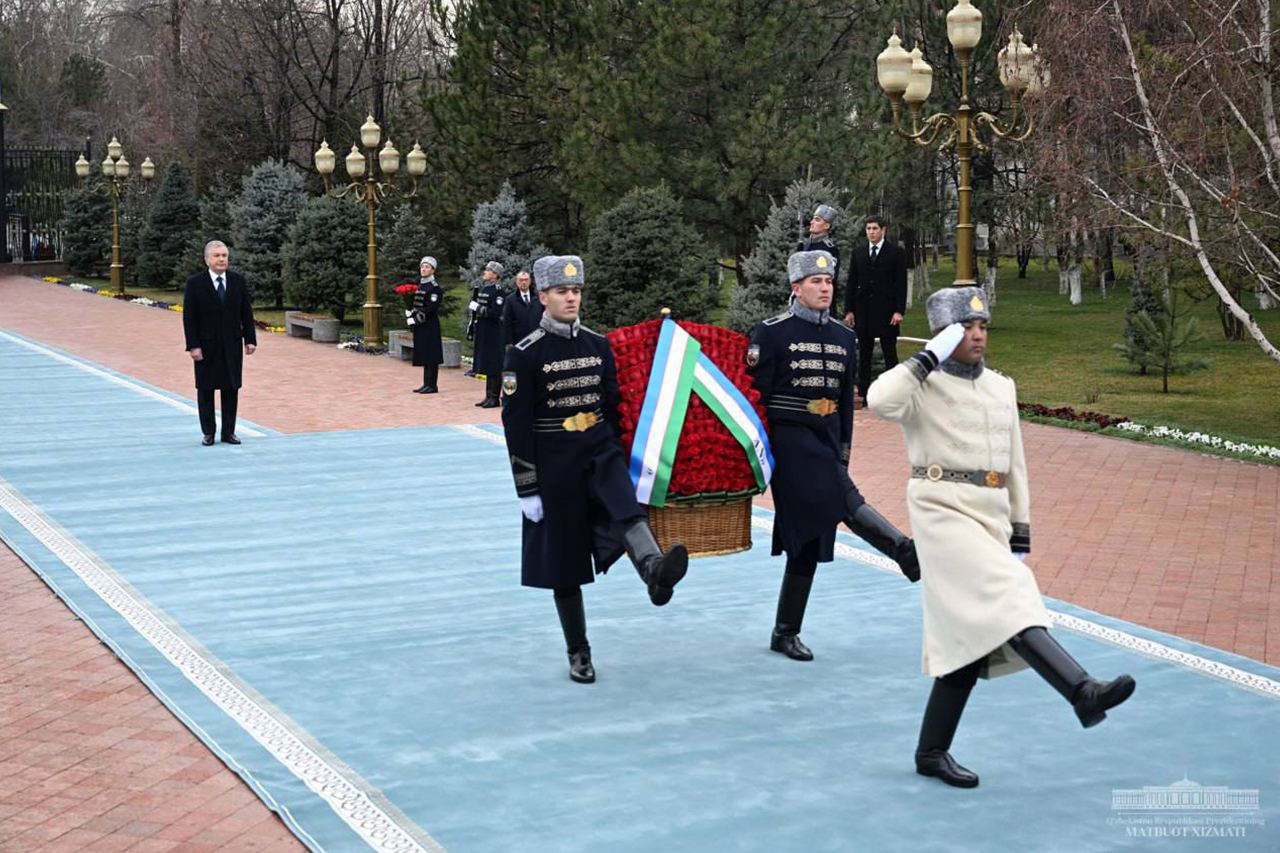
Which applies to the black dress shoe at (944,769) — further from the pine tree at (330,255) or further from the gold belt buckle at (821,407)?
the pine tree at (330,255)

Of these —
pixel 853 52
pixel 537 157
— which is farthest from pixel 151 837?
pixel 537 157

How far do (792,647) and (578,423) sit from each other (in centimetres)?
155

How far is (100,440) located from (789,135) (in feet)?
38.4

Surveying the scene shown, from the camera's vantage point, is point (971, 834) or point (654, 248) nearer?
point (971, 834)

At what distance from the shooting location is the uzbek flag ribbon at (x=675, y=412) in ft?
25.6

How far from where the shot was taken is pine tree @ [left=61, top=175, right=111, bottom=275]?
4672 centimetres

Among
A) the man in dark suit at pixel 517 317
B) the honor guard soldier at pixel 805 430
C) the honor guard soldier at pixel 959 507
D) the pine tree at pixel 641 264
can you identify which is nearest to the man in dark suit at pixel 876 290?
the man in dark suit at pixel 517 317

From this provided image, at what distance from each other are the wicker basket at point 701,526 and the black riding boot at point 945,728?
5.56 feet

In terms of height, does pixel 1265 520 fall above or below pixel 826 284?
below

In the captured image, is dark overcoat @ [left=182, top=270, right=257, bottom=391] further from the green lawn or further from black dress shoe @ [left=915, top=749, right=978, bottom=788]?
black dress shoe @ [left=915, top=749, right=978, bottom=788]

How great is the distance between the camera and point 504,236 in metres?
27.5

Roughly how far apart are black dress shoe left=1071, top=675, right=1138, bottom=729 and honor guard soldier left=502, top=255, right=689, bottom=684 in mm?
2507

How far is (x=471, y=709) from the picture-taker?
7438mm

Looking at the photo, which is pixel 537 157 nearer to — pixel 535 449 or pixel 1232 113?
pixel 1232 113
